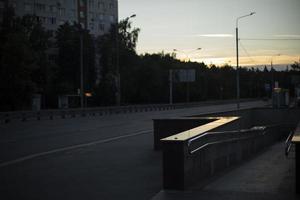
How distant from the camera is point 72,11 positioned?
10375 centimetres

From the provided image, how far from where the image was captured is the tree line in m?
61.3

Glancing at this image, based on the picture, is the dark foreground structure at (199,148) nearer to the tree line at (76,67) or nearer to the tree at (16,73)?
the tree at (16,73)

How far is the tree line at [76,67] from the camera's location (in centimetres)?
6131

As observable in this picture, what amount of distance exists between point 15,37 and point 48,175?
53.0 meters

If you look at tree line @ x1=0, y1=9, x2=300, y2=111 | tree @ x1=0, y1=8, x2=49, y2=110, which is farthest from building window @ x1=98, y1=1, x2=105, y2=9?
tree @ x1=0, y1=8, x2=49, y2=110

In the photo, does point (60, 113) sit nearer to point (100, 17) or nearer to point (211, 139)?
point (211, 139)

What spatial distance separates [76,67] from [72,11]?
16.0 meters

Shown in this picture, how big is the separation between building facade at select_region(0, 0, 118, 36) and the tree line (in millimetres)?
3099

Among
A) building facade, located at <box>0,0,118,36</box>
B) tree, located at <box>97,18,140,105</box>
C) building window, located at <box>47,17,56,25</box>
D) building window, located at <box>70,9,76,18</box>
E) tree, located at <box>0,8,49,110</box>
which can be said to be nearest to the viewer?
tree, located at <box>0,8,49,110</box>

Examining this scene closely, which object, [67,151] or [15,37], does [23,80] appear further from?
[67,151]

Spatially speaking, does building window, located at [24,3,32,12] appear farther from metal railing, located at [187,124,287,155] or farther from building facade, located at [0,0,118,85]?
metal railing, located at [187,124,287,155]

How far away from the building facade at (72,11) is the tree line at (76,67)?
3.10 m

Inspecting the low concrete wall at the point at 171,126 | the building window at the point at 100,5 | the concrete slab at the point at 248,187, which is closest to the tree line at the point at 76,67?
the building window at the point at 100,5

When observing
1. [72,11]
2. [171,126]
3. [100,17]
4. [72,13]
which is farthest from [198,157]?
[100,17]
